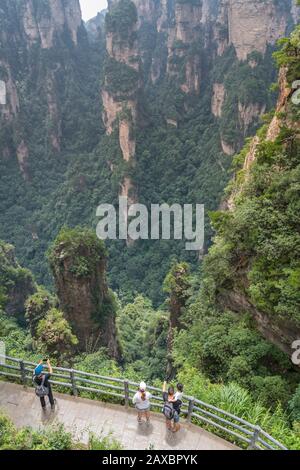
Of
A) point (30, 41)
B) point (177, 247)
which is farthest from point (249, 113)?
point (30, 41)

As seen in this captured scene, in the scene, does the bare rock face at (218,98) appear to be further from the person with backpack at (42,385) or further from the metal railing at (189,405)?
the person with backpack at (42,385)

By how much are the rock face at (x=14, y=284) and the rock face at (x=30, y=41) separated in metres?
33.8

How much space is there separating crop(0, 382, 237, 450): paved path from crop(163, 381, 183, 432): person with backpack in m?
0.19

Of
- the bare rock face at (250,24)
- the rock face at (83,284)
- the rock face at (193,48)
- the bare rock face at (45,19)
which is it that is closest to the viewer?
the rock face at (83,284)

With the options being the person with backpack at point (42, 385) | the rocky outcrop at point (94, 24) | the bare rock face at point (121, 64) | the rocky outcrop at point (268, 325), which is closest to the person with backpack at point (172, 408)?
the person with backpack at point (42, 385)

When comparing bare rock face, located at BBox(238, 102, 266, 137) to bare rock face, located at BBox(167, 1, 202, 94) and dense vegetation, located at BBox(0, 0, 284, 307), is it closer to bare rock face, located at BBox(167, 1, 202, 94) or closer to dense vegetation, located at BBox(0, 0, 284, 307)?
dense vegetation, located at BBox(0, 0, 284, 307)

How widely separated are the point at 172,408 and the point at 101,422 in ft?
5.45

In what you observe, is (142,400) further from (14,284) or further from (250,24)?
(250,24)

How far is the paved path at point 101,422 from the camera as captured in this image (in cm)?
742

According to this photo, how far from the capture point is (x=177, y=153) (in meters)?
54.4

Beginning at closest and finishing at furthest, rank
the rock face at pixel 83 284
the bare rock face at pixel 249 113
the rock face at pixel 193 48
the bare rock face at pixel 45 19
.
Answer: the rock face at pixel 83 284
the bare rock face at pixel 249 113
the rock face at pixel 193 48
the bare rock face at pixel 45 19

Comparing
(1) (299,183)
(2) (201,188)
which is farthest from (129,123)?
(1) (299,183)

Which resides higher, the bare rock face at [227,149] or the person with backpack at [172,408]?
the bare rock face at [227,149]
